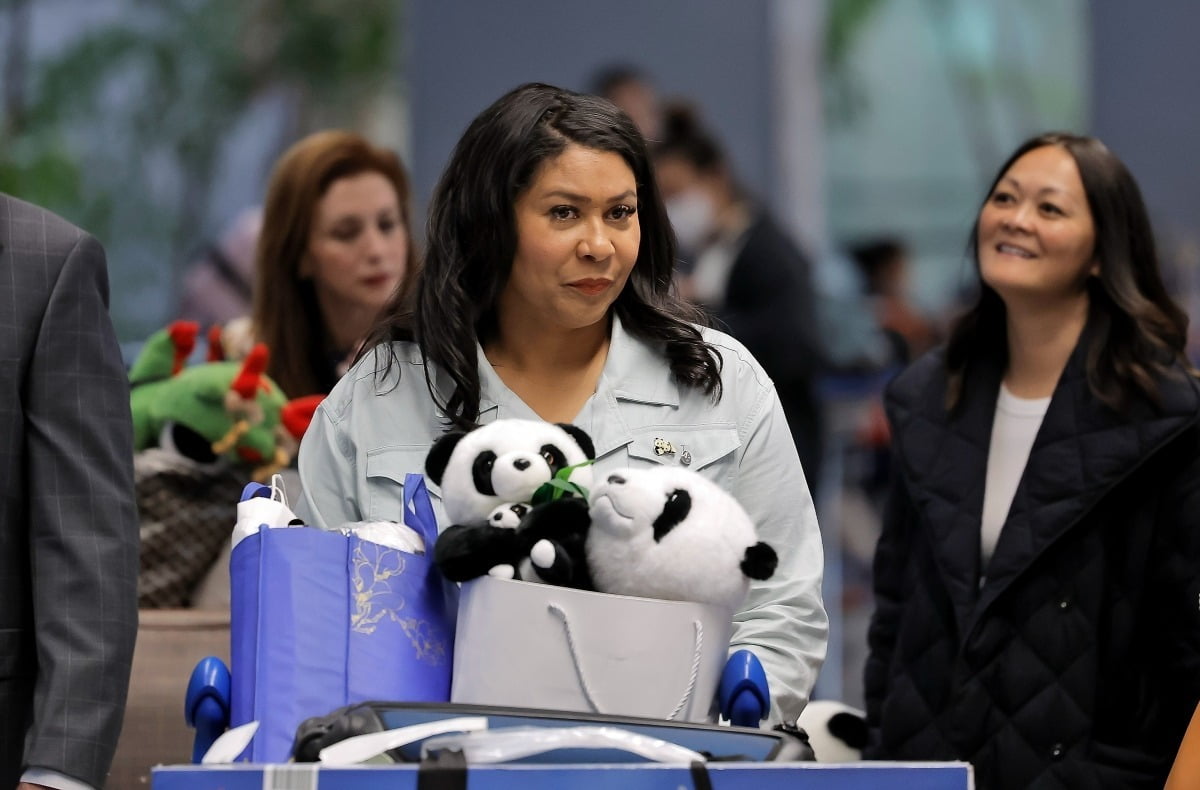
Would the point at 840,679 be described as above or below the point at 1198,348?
below

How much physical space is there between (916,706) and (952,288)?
578 cm

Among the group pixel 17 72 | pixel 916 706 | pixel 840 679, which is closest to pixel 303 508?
pixel 916 706

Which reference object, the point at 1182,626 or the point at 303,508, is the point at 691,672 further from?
the point at 1182,626

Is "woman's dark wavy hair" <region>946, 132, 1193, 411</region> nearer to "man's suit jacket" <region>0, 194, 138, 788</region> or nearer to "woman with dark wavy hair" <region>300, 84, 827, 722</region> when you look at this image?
"woman with dark wavy hair" <region>300, 84, 827, 722</region>

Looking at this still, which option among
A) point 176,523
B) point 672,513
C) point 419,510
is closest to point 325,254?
point 176,523

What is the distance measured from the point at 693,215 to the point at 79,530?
484 cm

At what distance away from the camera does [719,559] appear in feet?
6.76

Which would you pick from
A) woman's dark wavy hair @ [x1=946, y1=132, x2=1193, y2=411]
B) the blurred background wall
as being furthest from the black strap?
the blurred background wall

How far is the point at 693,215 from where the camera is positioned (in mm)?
7023

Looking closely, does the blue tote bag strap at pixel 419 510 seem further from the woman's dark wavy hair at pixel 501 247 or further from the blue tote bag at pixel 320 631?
the woman's dark wavy hair at pixel 501 247

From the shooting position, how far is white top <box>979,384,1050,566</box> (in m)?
3.59

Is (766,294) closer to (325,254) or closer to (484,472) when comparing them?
(325,254)

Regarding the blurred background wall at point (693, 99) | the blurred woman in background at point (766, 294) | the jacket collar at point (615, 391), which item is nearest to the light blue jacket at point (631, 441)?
the jacket collar at point (615, 391)

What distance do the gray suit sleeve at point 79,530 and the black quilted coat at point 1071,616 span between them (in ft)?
5.67
